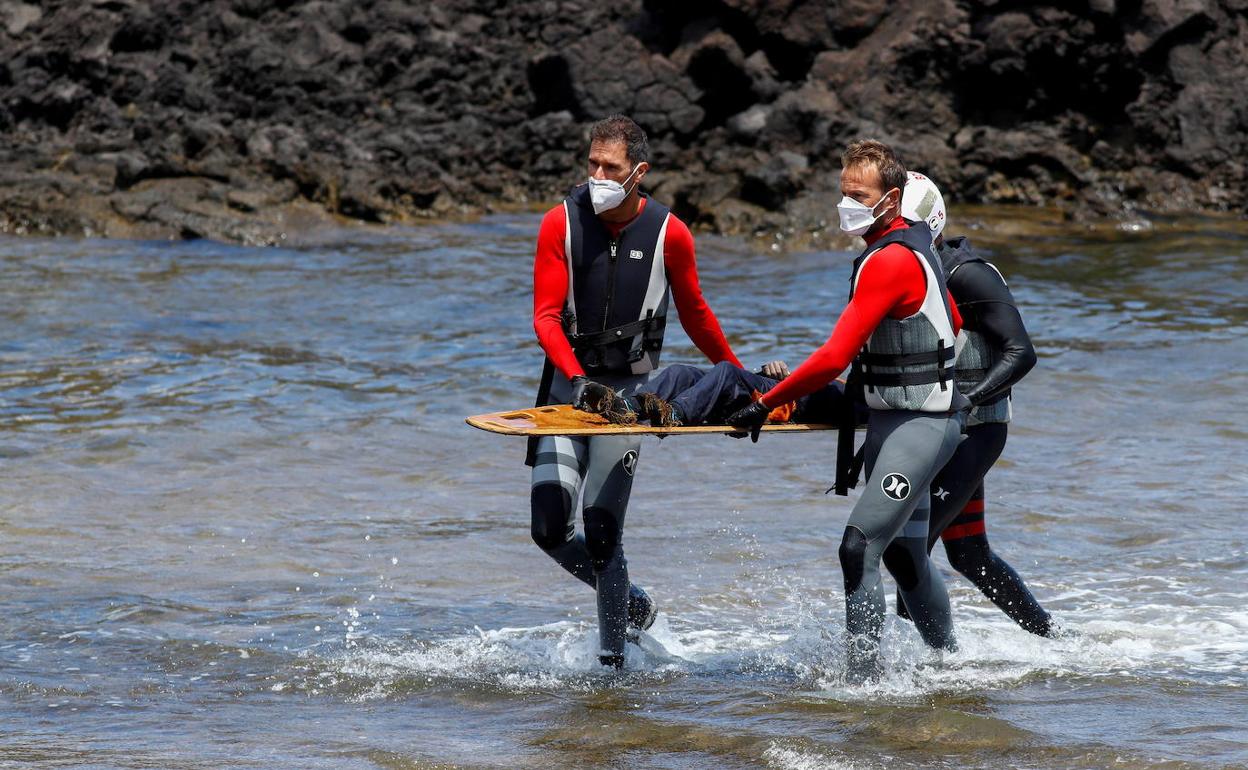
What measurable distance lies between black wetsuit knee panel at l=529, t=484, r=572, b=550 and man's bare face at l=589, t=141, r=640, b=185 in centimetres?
141

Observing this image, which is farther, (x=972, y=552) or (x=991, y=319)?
(x=972, y=552)

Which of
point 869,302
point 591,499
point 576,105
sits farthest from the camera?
point 576,105

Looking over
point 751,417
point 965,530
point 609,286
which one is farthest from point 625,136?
point 965,530

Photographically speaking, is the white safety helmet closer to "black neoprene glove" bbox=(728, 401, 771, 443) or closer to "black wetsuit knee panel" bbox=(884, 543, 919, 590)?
"black neoprene glove" bbox=(728, 401, 771, 443)

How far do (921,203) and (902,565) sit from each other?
1561mm

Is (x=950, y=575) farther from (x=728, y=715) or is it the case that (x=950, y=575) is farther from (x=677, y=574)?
(x=728, y=715)

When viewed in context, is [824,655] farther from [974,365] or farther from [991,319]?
[991,319]

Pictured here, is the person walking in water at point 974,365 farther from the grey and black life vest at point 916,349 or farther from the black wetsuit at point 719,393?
the black wetsuit at point 719,393

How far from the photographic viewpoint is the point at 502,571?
9133mm

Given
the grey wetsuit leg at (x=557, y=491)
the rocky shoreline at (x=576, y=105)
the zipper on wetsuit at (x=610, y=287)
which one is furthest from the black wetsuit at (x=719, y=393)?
the rocky shoreline at (x=576, y=105)

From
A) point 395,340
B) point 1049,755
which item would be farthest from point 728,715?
point 395,340

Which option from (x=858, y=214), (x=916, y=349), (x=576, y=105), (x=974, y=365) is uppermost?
(x=576, y=105)

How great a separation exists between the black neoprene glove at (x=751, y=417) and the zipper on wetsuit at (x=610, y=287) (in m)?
0.88

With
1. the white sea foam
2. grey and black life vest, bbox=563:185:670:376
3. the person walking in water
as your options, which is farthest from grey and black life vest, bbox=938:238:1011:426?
grey and black life vest, bbox=563:185:670:376
